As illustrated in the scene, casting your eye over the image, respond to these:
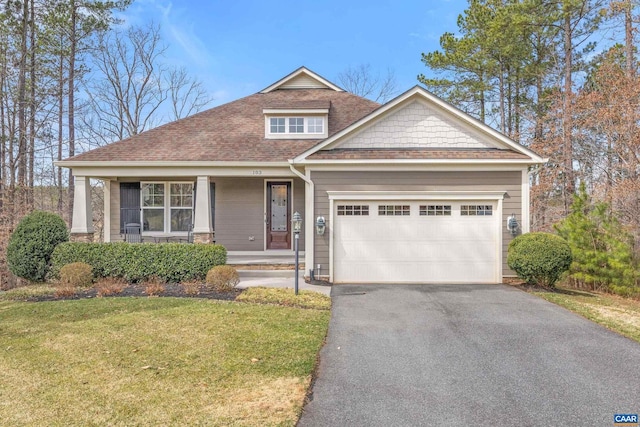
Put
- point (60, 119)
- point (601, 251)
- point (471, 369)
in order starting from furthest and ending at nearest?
point (60, 119) → point (601, 251) → point (471, 369)

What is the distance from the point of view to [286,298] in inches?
296

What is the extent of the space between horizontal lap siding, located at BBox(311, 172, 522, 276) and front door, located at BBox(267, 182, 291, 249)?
9.04ft

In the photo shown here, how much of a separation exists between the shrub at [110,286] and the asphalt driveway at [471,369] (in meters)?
4.93

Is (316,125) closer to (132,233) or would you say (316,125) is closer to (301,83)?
(301,83)

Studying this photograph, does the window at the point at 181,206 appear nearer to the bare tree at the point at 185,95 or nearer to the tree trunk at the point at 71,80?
the tree trunk at the point at 71,80

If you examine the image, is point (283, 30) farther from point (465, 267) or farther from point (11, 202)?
point (465, 267)

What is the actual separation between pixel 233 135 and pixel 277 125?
147cm

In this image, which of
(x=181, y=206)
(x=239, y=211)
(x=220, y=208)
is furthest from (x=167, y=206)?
(x=239, y=211)

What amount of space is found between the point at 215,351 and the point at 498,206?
25.4 feet

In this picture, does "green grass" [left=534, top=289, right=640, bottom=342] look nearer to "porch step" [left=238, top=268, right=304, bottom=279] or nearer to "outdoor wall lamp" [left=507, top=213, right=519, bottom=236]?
"outdoor wall lamp" [left=507, top=213, right=519, bottom=236]

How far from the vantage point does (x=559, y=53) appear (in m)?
17.9

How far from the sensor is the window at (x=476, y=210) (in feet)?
31.1

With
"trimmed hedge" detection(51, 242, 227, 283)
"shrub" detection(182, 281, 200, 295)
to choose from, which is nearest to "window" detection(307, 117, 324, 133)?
"trimmed hedge" detection(51, 242, 227, 283)

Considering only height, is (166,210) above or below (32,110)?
below
